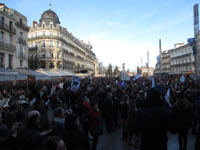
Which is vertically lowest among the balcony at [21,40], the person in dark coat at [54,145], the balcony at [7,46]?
the person in dark coat at [54,145]

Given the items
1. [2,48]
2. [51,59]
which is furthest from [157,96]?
[51,59]

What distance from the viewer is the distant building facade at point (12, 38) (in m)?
25.0

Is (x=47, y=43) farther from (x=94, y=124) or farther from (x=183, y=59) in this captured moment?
(x=183, y=59)

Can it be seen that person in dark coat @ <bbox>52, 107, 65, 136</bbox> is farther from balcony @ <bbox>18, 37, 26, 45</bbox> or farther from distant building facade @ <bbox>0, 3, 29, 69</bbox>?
balcony @ <bbox>18, 37, 26, 45</bbox>

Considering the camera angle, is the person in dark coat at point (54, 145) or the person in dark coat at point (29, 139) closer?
the person in dark coat at point (54, 145)

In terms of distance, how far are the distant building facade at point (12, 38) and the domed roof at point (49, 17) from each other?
17.6 meters

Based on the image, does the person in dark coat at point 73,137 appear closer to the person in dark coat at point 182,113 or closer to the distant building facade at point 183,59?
the person in dark coat at point 182,113

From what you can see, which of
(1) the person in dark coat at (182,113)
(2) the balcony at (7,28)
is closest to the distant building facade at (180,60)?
(2) the balcony at (7,28)

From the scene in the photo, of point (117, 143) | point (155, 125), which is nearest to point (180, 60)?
point (117, 143)

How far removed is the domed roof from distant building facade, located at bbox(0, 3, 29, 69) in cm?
1763

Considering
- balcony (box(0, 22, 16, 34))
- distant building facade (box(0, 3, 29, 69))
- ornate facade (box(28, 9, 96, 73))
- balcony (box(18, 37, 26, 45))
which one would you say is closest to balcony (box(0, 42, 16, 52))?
distant building facade (box(0, 3, 29, 69))

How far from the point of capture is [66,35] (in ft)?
178

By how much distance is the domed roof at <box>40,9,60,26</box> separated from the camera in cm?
4784

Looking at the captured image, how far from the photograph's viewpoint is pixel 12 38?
89.7 feet
